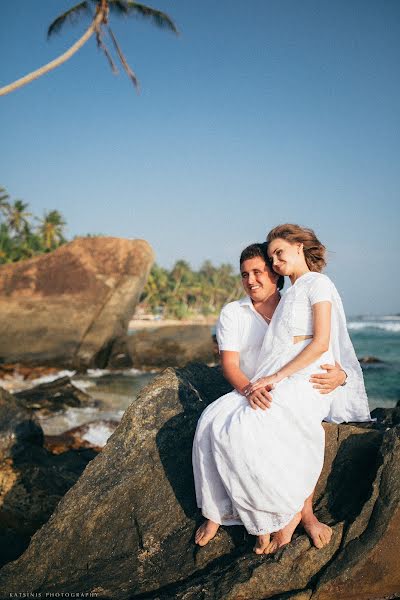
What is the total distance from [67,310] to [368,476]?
13136 mm

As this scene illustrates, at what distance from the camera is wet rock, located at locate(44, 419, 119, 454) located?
6.79 metres

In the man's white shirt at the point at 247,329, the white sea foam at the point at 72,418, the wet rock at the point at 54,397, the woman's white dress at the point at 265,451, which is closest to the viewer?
the woman's white dress at the point at 265,451

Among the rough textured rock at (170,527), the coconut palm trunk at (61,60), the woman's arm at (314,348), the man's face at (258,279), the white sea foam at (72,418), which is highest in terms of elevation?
the coconut palm trunk at (61,60)

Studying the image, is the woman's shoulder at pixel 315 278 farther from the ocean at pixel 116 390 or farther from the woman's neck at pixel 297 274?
the ocean at pixel 116 390

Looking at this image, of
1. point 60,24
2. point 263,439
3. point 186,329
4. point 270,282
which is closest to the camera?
point 263,439

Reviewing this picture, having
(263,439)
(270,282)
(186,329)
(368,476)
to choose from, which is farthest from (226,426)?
(186,329)

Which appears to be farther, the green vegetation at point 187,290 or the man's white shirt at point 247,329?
the green vegetation at point 187,290

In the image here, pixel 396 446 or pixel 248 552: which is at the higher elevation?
pixel 396 446

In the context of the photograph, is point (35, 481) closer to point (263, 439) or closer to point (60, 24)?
point (263, 439)

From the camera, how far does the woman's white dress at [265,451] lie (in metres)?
2.50

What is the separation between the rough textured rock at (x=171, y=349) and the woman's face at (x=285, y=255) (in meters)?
13.0

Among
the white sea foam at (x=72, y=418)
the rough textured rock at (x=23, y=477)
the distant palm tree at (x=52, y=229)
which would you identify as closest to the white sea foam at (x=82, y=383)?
the white sea foam at (x=72, y=418)

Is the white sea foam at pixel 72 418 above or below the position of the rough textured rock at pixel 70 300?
below

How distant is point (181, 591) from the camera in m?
2.38
